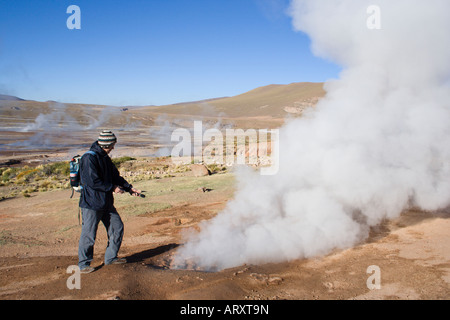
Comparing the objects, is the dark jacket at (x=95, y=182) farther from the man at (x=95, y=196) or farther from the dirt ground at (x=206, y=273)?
the dirt ground at (x=206, y=273)

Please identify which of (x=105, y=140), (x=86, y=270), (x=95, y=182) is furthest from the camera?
(x=105, y=140)

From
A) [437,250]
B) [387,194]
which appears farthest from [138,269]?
[387,194]

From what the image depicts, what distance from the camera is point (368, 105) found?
673 centimetres

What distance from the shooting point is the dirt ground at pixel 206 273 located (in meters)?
3.97

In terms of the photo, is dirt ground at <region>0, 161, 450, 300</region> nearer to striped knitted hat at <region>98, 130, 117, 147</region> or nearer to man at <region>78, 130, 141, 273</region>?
man at <region>78, 130, 141, 273</region>

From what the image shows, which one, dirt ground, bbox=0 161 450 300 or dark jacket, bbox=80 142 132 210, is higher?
dark jacket, bbox=80 142 132 210

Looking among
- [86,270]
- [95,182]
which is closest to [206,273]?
[86,270]

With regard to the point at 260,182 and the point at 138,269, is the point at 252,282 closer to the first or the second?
the point at 138,269

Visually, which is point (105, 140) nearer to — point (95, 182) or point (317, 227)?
point (95, 182)

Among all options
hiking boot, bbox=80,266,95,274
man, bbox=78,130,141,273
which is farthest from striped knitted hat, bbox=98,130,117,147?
hiking boot, bbox=80,266,95,274

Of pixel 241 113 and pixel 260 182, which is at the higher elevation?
pixel 241 113

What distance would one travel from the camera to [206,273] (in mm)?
4672

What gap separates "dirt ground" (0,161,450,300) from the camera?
3.97 metres
